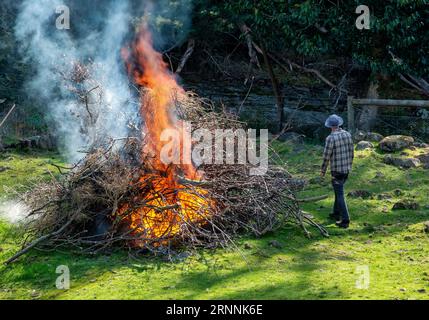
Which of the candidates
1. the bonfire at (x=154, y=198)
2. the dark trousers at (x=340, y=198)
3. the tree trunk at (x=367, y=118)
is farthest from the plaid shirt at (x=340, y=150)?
the tree trunk at (x=367, y=118)

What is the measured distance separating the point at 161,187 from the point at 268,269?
2215 millimetres

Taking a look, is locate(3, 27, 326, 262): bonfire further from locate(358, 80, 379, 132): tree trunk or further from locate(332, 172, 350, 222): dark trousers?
locate(358, 80, 379, 132): tree trunk

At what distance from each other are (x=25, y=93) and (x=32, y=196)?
36.0ft

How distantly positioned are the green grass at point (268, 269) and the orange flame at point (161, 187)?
1.97ft

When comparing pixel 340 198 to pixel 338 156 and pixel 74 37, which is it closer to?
pixel 338 156

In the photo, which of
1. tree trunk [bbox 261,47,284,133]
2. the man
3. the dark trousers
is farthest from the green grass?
tree trunk [bbox 261,47,284,133]

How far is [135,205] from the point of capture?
8.79 meters

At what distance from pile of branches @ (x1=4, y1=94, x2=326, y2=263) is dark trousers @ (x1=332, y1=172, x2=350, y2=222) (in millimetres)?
547

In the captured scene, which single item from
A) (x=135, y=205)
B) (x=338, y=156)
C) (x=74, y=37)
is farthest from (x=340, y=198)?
(x=74, y=37)

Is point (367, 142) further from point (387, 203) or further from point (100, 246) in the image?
point (100, 246)

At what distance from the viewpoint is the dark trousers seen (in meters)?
9.63

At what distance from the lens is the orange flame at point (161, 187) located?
870 centimetres

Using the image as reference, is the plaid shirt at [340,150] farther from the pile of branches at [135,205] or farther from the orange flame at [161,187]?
the orange flame at [161,187]

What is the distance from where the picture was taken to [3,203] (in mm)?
10898
